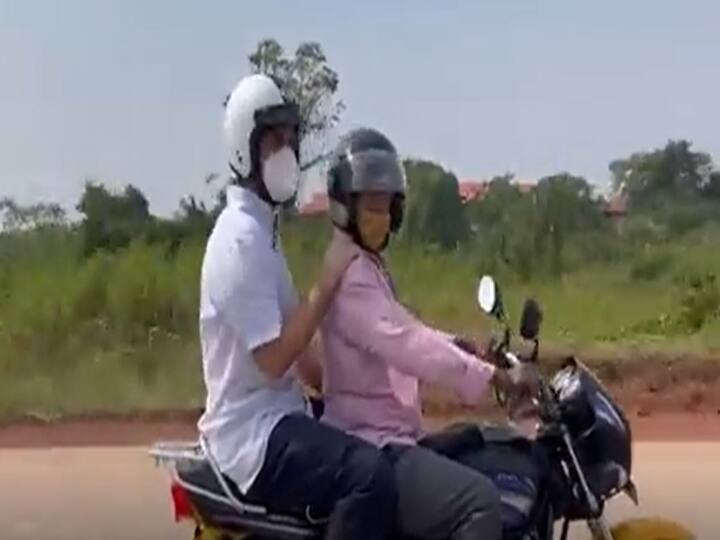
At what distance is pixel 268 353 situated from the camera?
4277mm

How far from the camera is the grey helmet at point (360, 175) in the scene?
4309 millimetres

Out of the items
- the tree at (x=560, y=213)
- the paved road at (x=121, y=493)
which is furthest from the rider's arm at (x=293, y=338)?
the tree at (x=560, y=213)

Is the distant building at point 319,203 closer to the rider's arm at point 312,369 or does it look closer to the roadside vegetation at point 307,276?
the rider's arm at point 312,369

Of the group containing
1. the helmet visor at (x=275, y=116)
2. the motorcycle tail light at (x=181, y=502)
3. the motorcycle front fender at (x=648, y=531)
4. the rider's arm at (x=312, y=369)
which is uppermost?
the helmet visor at (x=275, y=116)

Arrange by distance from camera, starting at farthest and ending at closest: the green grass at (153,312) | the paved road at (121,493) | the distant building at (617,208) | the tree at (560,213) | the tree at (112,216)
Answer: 1. the distant building at (617,208)
2. the tree at (560,213)
3. the tree at (112,216)
4. the green grass at (153,312)
5. the paved road at (121,493)

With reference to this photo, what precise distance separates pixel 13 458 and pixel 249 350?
341 inches

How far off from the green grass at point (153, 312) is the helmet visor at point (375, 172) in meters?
10.8

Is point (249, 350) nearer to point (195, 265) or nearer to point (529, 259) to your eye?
point (195, 265)

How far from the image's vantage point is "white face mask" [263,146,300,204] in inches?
174

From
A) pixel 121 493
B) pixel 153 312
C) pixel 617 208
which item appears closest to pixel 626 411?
pixel 121 493

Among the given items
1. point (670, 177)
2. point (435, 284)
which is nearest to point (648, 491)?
point (435, 284)

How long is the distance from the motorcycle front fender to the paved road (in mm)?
2425

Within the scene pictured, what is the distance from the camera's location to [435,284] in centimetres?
2120

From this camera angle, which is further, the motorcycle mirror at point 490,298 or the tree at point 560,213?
the tree at point 560,213
